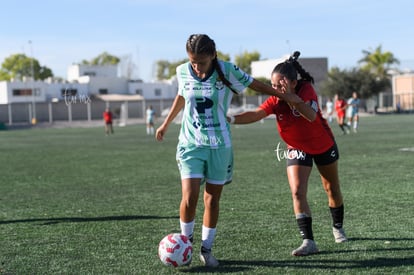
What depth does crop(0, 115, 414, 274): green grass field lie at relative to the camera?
6.25 metres

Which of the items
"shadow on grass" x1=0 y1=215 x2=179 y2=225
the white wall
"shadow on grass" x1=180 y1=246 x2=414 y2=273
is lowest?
"shadow on grass" x1=0 y1=215 x2=179 y2=225

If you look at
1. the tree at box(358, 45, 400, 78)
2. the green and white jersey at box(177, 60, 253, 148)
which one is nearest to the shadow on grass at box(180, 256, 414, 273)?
the green and white jersey at box(177, 60, 253, 148)

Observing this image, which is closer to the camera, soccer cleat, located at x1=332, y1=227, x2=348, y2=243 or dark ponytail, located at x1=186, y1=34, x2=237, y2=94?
dark ponytail, located at x1=186, y1=34, x2=237, y2=94

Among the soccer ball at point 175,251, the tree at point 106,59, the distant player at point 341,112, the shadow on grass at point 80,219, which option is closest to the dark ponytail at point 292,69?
the soccer ball at point 175,251

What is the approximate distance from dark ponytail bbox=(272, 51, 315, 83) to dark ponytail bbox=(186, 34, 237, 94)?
75cm

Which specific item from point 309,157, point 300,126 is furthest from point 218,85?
point 309,157

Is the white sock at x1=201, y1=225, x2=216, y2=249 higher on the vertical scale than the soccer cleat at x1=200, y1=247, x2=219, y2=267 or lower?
higher

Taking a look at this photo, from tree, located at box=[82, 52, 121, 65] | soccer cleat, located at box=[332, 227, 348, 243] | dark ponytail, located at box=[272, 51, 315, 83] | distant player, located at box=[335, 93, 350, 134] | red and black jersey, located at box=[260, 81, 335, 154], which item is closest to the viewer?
dark ponytail, located at box=[272, 51, 315, 83]

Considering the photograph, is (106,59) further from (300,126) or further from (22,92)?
(300,126)

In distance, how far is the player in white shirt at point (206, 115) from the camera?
19.4 ft

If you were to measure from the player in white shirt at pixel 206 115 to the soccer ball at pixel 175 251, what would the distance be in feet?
0.72

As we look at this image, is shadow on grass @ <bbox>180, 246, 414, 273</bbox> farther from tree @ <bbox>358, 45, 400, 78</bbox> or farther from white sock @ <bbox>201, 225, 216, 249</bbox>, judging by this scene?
tree @ <bbox>358, 45, 400, 78</bbox>

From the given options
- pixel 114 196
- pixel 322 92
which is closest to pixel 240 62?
pixel 322 92

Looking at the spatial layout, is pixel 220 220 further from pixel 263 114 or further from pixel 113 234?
pixel 263 114
